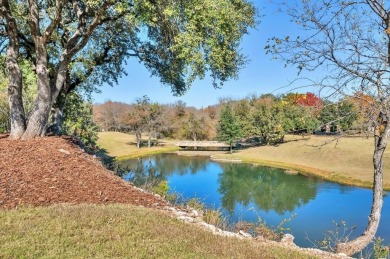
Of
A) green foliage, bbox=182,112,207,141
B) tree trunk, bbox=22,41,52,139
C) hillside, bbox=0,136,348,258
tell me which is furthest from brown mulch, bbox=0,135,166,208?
green foliage, bbox=182,112,207,141

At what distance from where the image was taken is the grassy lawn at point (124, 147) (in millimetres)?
56991

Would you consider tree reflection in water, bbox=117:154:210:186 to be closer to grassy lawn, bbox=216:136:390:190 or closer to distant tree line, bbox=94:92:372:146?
grassy lawn, bbox=216:136:390:190

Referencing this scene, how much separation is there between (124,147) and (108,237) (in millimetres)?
58905

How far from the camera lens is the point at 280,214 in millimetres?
22969

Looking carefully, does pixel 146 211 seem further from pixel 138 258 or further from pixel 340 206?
pixel 340 206

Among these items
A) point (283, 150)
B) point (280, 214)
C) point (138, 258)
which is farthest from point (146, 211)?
point (283, 150)

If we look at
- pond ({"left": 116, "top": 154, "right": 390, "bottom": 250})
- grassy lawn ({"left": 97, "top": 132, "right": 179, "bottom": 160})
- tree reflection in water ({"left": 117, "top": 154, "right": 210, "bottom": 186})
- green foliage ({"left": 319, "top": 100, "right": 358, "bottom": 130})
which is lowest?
pond ({"left": 116, "top": 154, "right": 390, "bottom": 250})

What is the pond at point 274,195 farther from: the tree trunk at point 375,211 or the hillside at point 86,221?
the tree trunk at point 375,211

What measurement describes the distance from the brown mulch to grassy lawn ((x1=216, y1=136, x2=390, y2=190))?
94.0 ft

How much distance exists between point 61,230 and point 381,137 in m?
6.34

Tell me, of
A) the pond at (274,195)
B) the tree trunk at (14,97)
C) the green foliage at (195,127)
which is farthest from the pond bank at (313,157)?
the tree trunk at (14,97)

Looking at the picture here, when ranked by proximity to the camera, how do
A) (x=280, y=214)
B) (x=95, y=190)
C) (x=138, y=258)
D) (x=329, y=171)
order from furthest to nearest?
(x=329, y=171) < (x=280, y=214) < (x=95, y=190) < (x=138, y=258)

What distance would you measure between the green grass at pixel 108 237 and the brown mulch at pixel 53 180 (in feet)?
2.48

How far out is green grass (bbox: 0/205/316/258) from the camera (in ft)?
15.2
